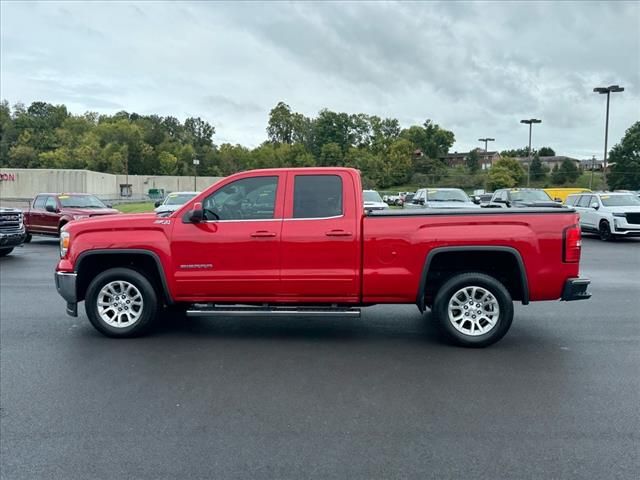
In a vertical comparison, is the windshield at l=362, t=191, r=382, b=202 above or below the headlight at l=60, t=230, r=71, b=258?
above

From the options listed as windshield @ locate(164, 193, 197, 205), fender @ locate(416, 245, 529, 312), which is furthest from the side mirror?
windshield @ locate(164, 193, 197, 205)

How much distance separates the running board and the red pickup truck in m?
0.01

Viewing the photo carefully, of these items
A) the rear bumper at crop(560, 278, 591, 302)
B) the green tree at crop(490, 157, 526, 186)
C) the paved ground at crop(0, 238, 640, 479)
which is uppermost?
the green tree at crop(490, 157, 526, 186)

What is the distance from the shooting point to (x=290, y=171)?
617cm

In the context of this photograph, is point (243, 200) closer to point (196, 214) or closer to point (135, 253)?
point (196, 214)

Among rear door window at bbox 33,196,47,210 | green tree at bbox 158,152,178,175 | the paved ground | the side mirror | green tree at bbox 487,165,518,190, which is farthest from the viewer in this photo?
green tree at bbox 158,152,178,175

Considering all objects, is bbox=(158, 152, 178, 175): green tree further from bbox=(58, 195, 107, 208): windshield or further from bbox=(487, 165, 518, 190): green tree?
bbox=(58, 195, 107, 208): windshield

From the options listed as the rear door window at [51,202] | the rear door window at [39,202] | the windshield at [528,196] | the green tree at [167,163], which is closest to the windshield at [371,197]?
the windshield at [528,196]

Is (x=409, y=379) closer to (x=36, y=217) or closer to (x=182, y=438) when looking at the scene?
(x=182, y=438)

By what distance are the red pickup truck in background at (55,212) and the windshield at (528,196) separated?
16567 mm

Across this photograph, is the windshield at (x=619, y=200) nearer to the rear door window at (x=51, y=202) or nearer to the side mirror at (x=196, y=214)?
the side mirror at (x=196, y=214)

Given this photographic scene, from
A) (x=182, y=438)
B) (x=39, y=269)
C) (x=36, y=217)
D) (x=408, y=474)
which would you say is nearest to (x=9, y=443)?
(x=182, y=438)

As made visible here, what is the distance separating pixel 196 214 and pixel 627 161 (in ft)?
284

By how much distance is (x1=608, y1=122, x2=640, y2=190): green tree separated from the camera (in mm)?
73688
